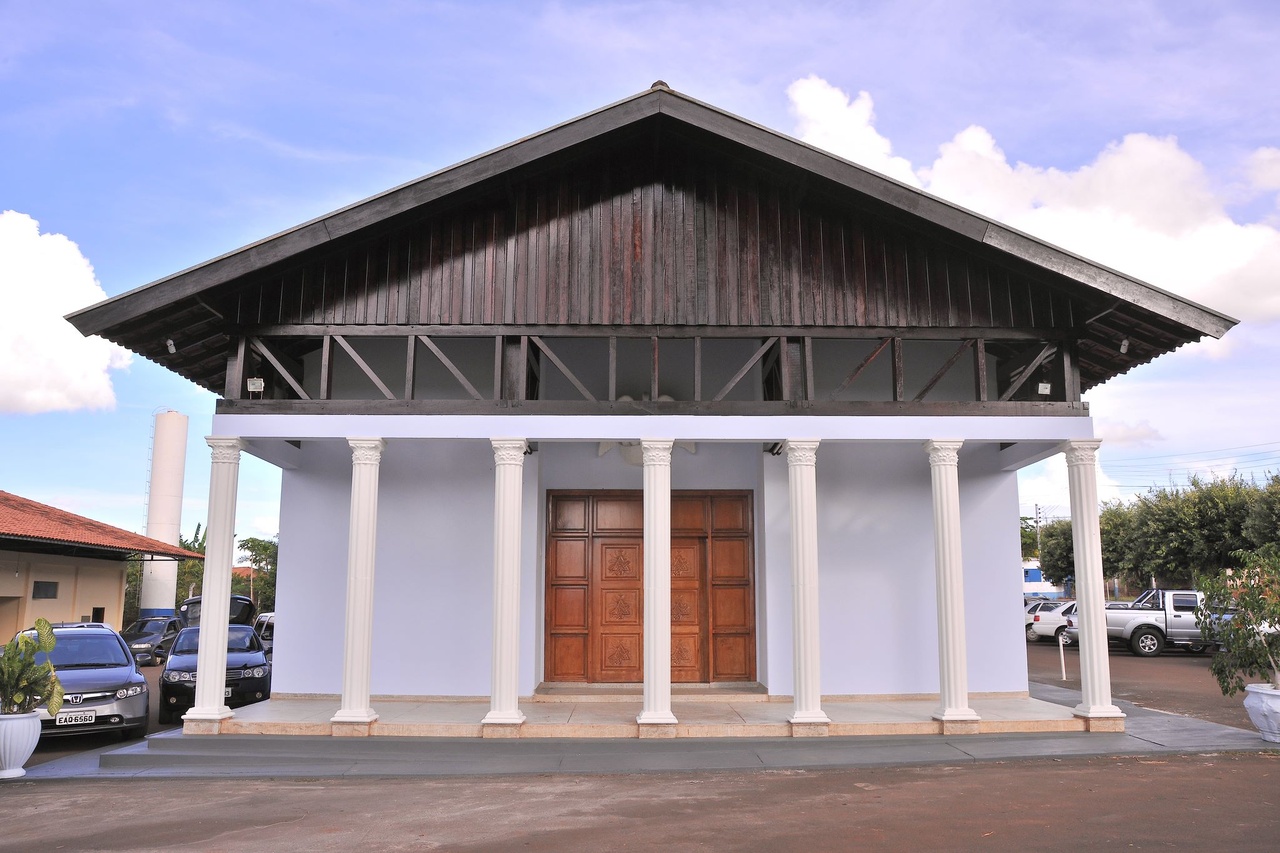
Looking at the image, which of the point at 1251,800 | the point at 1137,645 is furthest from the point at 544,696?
the point at 1137,645

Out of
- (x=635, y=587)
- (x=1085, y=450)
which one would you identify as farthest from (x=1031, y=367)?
(x=635, y=587)

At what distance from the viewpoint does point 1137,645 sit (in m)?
25.0

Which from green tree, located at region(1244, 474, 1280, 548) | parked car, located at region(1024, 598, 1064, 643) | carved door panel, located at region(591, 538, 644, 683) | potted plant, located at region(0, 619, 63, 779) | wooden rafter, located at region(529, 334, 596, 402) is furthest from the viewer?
parked car, located at region(1024, 598, 1064, 643)

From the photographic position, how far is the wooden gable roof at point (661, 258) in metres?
11.5

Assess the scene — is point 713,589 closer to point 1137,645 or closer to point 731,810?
point 731,810

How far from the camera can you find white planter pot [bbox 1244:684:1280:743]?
33.7ft

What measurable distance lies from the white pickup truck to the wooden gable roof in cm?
1601

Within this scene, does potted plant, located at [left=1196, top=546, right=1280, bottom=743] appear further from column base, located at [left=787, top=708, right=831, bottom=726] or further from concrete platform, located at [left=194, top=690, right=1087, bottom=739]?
column base, located at [left=787, top=708, right=831, bottom=726]

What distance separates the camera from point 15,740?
960 centimetres

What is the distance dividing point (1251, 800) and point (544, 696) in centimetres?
813

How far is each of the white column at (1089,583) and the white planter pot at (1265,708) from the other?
1.34 meters

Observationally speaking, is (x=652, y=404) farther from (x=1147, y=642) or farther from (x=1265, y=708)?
(x=1147, y=642)

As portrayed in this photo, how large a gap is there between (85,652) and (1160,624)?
24680mm

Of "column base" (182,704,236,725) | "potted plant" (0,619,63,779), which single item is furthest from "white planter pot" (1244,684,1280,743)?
"potted plant" (0,619,63,779)
